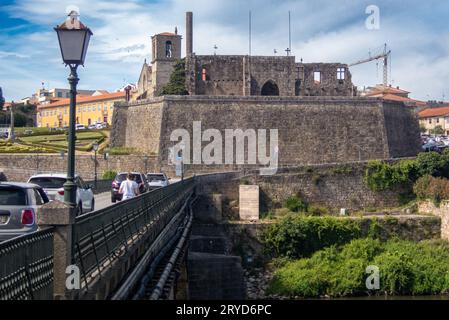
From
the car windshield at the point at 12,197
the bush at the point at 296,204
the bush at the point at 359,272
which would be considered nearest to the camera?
the car windshield at the point at 12,197

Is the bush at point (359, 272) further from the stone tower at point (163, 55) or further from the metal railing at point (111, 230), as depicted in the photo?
the stone tower at point (163, 55)

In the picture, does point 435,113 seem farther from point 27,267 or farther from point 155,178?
point 27,267

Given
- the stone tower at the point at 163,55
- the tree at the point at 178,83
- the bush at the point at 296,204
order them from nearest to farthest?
the bush at the point at 296,204, the tree at the point at 178,83, the stone tower at the point at 163,55

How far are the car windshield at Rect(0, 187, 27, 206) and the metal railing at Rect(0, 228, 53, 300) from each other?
4486 mm

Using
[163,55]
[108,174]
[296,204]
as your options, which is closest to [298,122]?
[296,204]

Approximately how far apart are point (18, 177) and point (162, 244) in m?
38.5

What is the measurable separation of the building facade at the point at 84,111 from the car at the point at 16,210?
94663 millimetres

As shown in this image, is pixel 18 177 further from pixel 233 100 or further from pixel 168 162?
pixel 233 100

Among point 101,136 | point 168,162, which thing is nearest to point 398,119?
point 168,162

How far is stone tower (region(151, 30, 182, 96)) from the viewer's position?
7456 centimetres

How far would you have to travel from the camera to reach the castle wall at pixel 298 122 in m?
55.6

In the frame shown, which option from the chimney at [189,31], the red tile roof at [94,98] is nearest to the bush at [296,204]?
the chimney at [189,31]

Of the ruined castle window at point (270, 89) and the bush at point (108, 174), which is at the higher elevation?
the ruined castle window at point (270, 89)

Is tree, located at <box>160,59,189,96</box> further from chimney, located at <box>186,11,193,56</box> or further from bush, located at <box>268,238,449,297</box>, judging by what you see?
bush, located at <box>268,238,449,297</box>
